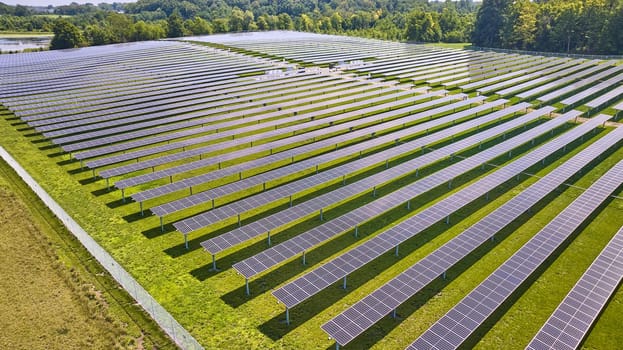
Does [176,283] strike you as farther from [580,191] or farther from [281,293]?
[580,191]

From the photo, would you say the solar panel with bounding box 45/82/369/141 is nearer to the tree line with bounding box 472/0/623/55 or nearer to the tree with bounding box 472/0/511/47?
the tree line with bounding box 472/0/623/55

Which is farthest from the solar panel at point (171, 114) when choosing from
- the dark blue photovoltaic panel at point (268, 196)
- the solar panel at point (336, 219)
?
the solar panel at point (336, 219)

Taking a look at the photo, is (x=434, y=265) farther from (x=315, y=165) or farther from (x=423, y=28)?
(x=423, y=28)

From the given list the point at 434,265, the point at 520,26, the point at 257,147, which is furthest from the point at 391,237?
the point at 520,26

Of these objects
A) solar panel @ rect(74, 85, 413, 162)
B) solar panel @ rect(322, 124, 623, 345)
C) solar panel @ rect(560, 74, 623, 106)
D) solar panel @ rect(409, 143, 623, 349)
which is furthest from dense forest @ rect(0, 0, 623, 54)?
Answer: solar panel @ rect(409, 143, 623, 349)

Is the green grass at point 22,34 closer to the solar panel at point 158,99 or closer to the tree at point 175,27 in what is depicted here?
the tree at point 175,27

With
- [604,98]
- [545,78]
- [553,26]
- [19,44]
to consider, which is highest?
[553,26]

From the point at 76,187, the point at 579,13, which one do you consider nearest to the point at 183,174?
the point at 76,187
